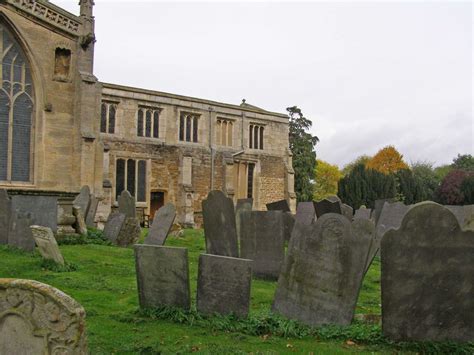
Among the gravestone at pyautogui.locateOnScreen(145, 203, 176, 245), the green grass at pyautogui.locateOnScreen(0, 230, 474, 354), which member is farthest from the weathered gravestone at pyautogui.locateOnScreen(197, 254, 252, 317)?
the gravestone at pyautogui.locateOnScreen(145, 203, 176, 245)

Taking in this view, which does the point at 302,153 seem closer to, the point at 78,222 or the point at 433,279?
the point at 78,222

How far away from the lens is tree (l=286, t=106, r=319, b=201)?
1711 inches

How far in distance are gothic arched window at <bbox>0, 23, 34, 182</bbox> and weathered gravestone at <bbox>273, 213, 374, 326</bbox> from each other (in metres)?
15.6

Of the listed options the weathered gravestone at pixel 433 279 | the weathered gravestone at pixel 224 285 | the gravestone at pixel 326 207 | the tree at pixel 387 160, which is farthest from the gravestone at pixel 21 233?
the tree at pixel 387 160

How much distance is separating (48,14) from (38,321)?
60.6 ft

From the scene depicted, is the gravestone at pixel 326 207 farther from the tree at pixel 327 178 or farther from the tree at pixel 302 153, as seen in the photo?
the tree at pixel 327 178

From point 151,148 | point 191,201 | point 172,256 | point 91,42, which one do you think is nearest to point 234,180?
point 191,201

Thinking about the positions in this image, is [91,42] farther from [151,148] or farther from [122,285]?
[122,285]

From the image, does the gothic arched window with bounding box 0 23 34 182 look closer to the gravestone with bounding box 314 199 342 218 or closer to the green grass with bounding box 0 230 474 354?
the gravestone with bounding box 314 199 342 218

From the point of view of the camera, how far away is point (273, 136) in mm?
32438

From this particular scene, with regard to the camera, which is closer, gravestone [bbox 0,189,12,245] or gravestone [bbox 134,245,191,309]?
gravestone [bbox 134,245,191,309]

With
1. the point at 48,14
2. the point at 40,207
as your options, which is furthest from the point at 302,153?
the point at 40,207

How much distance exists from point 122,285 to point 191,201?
62.8 feet

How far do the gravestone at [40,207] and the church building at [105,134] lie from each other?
26.3 inches
